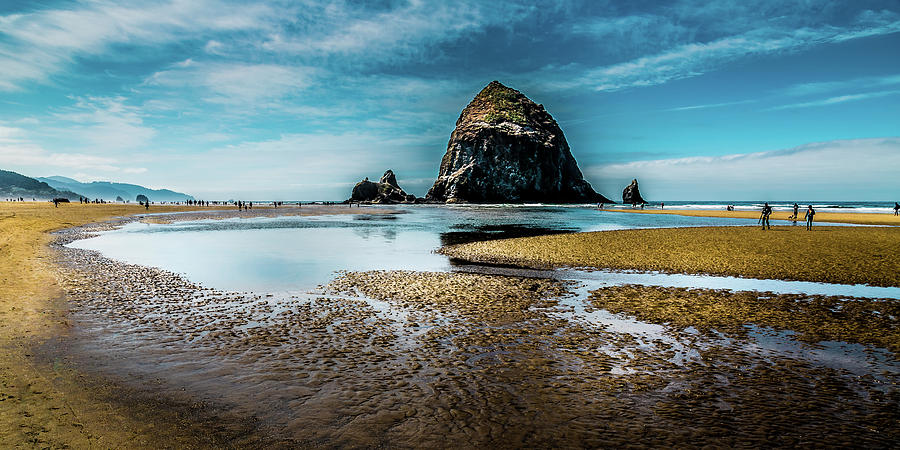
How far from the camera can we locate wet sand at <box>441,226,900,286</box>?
22.1m

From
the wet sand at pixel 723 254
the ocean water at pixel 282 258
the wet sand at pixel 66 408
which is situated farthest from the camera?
the wet sand at pixel 723 254

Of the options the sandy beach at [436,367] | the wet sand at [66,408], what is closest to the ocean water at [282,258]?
the sandy beach at [436,367]

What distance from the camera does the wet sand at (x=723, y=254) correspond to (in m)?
22.1

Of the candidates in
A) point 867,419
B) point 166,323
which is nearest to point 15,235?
point 166,323

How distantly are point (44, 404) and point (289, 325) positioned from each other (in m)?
6.09

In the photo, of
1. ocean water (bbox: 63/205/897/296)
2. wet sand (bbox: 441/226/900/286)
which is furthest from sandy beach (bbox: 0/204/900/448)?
wet sand (bbox: 441/226/900/286)

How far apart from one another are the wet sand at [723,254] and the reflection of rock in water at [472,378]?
40.9 feet

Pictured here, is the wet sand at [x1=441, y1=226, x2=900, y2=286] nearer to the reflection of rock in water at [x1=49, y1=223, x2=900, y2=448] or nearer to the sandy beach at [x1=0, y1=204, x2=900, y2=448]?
the sandy beach at [x1=0, y1=204, x2=900, y2=448]

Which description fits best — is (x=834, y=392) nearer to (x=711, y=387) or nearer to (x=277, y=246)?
(x=711, y=387)

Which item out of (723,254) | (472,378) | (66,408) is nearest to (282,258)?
(66,408)

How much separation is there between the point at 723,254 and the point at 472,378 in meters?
24.7

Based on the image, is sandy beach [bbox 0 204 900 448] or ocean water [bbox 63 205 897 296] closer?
sandy beach [bbox 0 204 900 448]

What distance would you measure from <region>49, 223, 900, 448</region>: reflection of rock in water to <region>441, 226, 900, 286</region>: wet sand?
40.9 feet

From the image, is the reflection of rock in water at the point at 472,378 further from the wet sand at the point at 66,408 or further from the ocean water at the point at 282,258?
the ocean water at the point at 282,258
